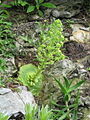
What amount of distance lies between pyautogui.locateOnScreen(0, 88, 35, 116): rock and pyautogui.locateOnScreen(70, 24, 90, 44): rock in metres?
2.11

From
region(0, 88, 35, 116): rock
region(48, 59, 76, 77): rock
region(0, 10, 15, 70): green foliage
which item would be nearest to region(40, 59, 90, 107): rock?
region(48, 59, 76, 77): rock

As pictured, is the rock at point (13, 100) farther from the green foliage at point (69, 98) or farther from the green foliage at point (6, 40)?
Result: the green foliage at point (6, 40)

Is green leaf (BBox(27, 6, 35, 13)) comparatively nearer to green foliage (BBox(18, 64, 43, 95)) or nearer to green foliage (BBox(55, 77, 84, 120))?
green foliage (BBox(18, 64, 43, 95))

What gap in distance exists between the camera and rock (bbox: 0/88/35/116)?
3.86m

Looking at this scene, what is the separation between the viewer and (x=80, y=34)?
247 inches

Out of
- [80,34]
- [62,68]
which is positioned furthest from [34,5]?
[62,68]

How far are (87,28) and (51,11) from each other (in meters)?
0.96

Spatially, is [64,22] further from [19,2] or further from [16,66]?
[16,66]

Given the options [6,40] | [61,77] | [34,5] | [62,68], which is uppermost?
[34,5]

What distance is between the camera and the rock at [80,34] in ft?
Result: 20.2

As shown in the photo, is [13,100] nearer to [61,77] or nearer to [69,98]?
[69,98]

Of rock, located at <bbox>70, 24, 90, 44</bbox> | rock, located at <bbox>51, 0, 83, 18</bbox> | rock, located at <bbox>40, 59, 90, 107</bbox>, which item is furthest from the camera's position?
rock, located at <bbox>51, 0, 83, 18</bbox>

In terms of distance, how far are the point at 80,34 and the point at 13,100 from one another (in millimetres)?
2708

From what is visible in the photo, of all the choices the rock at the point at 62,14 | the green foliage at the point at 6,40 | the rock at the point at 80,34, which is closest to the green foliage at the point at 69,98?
the green foliage at the point at 6,40
